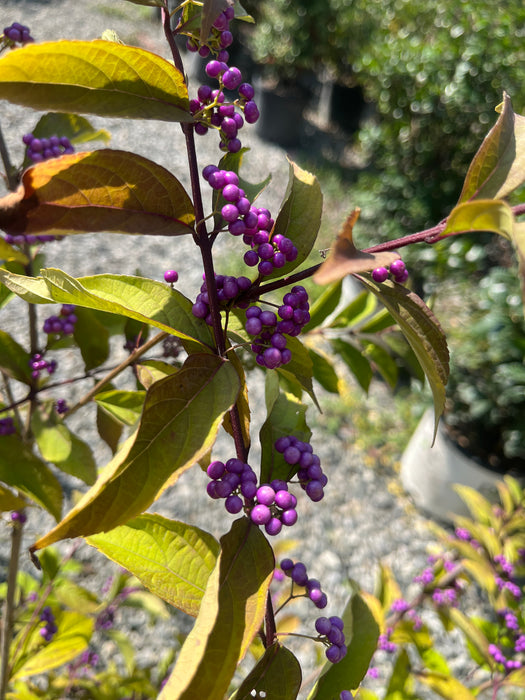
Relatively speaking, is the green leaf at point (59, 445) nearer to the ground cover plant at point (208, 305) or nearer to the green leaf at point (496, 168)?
the ground cover plant at point (208, 305)

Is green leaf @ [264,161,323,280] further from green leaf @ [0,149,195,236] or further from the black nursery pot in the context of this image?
the black nursery pot

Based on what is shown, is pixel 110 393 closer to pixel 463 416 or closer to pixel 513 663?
pixel 513 663

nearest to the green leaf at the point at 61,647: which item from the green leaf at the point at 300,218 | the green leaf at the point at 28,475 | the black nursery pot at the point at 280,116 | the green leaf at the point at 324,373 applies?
the green leaf at the point at 28,475

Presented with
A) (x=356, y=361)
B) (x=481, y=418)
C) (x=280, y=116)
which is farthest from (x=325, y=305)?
(x=280, y=116)

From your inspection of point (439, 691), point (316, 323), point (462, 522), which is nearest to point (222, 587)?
point (316, 323)

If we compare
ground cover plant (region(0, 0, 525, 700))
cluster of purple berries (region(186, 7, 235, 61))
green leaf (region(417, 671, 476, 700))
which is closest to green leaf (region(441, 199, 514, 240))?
ground cover plant (region(0, 0, 525, 700))

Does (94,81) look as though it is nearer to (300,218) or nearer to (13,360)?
(300,218)

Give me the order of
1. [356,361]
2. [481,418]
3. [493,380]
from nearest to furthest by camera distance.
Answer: [356,361] < [493,380] < [481,418]
